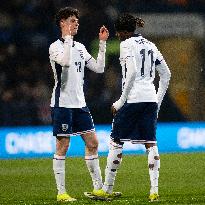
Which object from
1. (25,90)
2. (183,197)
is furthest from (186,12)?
(183,197)

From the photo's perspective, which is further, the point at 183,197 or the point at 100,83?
the point at 100,83

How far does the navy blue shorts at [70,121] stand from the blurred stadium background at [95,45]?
6.77 meters

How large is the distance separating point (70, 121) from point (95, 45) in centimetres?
718

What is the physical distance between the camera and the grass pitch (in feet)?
31.0

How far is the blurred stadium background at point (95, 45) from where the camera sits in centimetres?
1633

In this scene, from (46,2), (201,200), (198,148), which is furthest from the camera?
(46,2)

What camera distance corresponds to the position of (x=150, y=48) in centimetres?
900

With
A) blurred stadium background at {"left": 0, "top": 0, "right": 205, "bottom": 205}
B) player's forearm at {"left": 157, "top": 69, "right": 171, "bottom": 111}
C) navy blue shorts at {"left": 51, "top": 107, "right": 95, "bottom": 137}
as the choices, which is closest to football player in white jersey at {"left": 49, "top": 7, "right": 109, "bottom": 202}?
navy blue shorts at {"left": 51, "top": 107, "right": 95, "bottom": 137}

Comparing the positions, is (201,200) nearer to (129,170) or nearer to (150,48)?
(150,48)

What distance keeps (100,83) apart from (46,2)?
1568 mm

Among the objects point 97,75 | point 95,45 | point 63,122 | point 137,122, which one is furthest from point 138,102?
point 97,75

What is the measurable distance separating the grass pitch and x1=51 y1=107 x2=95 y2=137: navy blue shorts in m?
0.63

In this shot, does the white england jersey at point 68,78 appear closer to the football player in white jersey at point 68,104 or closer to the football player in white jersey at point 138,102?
the football player in white jersey at point 68,104

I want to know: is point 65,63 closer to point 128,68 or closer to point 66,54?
point 66,54
